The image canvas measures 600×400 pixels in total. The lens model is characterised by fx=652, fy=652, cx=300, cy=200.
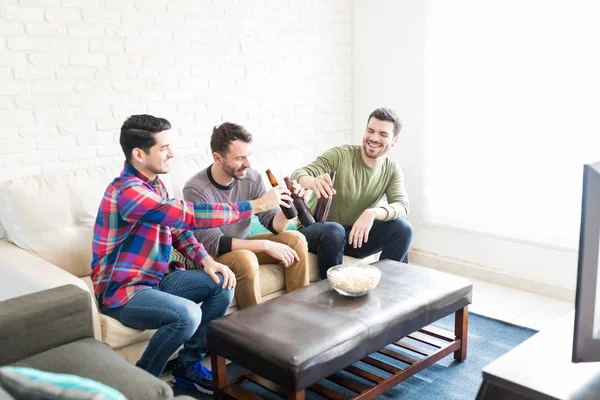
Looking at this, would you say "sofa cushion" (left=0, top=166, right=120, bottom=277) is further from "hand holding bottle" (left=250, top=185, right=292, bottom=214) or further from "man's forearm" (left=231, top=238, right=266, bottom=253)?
"hand holding bottle" (left=250, top=185, right=292, bottom=214)

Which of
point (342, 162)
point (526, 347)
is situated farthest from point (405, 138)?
point (526, 347)

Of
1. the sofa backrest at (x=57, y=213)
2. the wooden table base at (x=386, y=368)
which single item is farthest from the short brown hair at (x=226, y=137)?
the wooden table base at (x=386, y=368)

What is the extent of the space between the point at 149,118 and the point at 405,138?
2.19 meters

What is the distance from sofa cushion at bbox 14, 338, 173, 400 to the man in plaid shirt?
39cm

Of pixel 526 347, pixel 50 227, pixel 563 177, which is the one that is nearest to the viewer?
pixel 526 347

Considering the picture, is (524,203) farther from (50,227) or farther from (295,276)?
(50,227)

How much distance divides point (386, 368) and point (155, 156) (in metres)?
1.21

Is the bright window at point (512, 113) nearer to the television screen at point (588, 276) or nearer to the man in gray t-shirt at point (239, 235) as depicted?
the man in gray t-shirt at point (239, 235)

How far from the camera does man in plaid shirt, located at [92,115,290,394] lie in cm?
235

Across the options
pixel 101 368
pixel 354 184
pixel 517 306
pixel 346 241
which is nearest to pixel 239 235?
pixel 346 241

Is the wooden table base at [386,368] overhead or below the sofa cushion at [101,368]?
below

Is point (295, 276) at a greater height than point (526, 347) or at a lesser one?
lesser

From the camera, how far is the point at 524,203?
369cm

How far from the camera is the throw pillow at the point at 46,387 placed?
3.63ft
